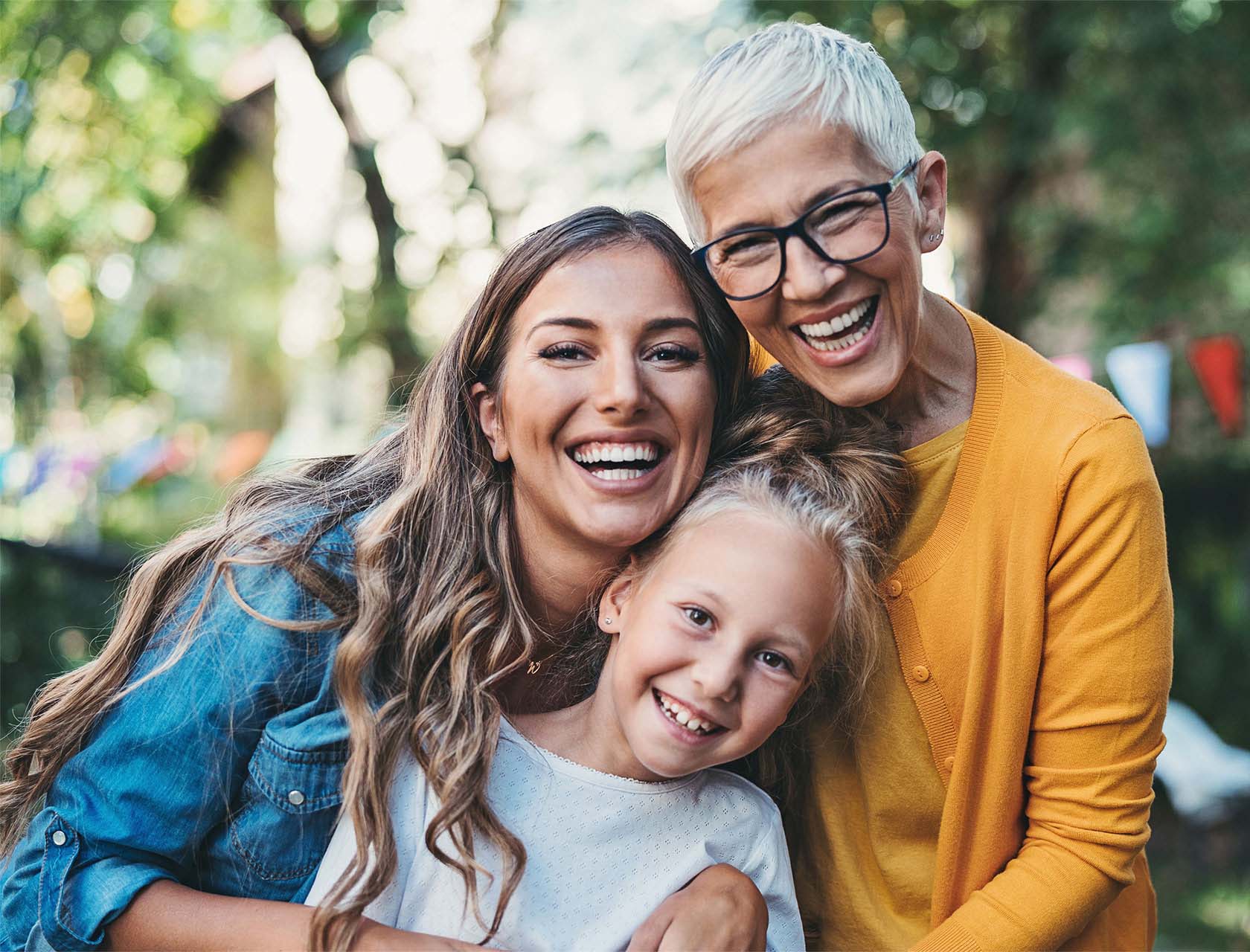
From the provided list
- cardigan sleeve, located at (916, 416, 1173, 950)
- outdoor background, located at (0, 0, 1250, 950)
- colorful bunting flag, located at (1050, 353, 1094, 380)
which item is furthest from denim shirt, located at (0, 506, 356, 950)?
colorful bunting flag, located at (1050, 353, 1094, 380)

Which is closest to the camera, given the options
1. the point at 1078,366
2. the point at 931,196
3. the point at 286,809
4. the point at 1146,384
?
the point at 286,809

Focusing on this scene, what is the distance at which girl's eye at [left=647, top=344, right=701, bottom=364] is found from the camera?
7.25 feet

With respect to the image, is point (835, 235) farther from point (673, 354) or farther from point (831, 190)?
point (673, 354)

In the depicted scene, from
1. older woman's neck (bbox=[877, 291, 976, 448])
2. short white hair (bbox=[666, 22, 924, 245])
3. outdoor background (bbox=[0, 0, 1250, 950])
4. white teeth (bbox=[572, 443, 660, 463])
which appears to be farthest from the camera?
outdoor background (bbox=[0, 0, 1250, 950])

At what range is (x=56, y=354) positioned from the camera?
45.5ft

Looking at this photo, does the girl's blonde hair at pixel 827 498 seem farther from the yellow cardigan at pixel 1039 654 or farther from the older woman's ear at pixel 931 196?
the older woman's ear at pixel 931 196

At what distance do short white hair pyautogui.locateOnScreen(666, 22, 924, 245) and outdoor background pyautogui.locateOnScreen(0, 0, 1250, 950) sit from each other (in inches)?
46.7

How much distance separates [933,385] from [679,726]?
84 cm

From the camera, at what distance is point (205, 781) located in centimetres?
210

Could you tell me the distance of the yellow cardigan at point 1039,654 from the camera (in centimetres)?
209

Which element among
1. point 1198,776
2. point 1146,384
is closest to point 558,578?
point 1146,384

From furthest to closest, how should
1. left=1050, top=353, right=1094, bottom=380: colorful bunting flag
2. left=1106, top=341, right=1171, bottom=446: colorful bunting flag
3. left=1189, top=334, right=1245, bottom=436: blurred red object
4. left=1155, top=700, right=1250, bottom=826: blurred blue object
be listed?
left=1155, top=700, right=1250, bottom=826: blurred blue object < left=1189, top=334, right=1245, bottom=436: blurred red object < left=1106, top=341, right=1171, bottom=446: colorful bunting flag < left=1050, top=353, right=1094, bottom=380: colorful bunting flag

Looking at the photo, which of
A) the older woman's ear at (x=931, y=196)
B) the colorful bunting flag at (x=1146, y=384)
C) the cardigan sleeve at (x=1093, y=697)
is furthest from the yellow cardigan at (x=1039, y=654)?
the colorful bunting flag at (x=1146, y=384)

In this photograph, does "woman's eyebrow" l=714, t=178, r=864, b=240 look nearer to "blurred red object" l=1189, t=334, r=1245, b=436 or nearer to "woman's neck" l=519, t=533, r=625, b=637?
"woman's neck" l=519, t=533, r=625, b=637
